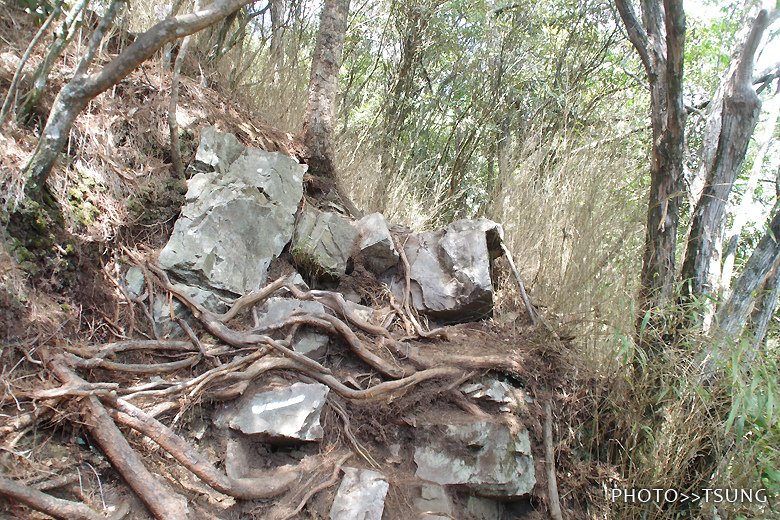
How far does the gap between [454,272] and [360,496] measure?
1817mm

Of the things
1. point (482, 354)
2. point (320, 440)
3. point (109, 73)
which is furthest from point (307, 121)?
point (320, 440)

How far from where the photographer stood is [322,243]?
3.85 metres

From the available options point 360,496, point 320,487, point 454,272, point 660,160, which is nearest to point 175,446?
point 320,487

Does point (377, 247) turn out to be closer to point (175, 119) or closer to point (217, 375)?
point (175, 119)

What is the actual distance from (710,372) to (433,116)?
212 inches

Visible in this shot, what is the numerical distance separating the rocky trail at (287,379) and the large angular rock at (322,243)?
0.04ft

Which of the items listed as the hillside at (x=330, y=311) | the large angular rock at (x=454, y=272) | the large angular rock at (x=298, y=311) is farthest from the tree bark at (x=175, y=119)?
the large angular rock at (x=454, y=272)

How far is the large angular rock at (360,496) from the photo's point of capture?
2477 mm

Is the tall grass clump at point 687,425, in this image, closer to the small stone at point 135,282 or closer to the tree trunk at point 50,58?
the small stone at point 135,282

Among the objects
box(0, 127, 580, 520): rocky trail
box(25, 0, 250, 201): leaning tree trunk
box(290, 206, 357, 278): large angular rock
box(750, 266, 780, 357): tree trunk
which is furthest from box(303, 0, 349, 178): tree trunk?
box(750, 266, 780, 357): tree trunk

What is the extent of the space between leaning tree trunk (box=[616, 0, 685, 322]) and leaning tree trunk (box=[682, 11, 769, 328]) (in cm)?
11

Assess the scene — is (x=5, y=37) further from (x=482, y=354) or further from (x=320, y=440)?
(x=482, y=354)

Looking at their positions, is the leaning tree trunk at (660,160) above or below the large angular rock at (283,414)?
above

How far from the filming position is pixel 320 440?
2703mm
